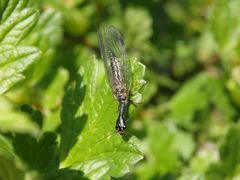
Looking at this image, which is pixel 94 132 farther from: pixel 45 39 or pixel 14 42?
pixel 45 39

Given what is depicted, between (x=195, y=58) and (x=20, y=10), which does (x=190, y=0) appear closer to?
(x=195, y=58)

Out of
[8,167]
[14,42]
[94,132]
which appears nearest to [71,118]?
[94,132]

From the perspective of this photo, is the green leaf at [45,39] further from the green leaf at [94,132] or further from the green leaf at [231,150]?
the green leaf at [231,150]

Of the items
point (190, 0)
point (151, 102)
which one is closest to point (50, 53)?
point (151, 102)

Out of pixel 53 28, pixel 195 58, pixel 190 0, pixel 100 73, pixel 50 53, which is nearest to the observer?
pixel 100 73

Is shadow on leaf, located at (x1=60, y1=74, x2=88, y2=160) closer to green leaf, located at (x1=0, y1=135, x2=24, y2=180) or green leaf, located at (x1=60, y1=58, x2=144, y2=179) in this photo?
green leaf, located at (x1=60, y1=58, x2=144, y2=179)

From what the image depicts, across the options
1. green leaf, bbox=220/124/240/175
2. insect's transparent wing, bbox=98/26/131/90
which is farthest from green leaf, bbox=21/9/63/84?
green leaf, bbox=220/124/240/175
